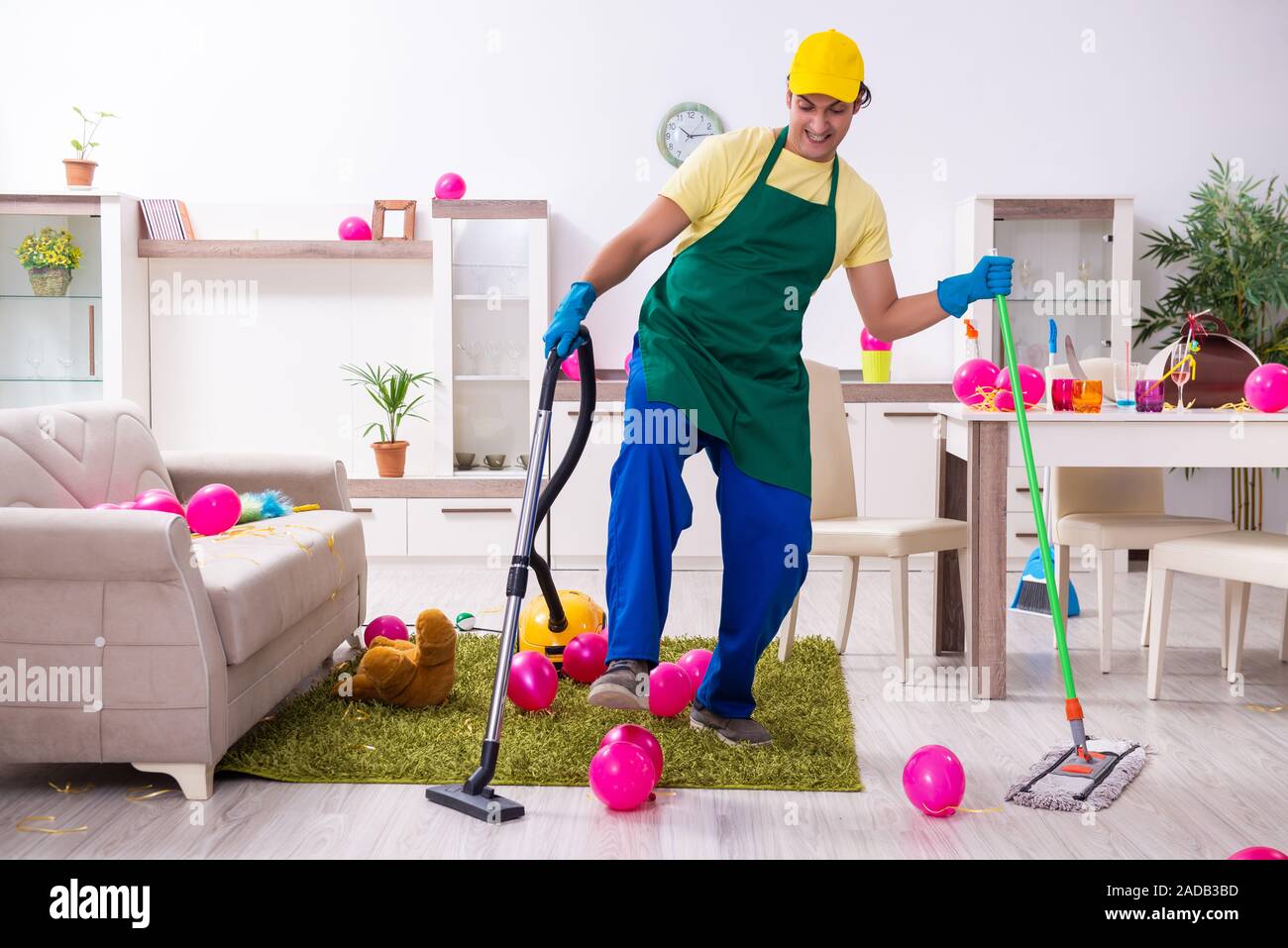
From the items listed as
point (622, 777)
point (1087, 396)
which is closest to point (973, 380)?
point (1087, 396)

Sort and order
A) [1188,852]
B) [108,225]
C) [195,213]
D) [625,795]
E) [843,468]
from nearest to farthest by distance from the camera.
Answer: [1188,852] < [625,795] < [843,468] < [108,225] < [195,213]

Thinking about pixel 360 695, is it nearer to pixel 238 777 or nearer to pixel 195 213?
pixel 238 777

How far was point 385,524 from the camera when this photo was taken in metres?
5.21

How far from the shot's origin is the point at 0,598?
229 centimetres

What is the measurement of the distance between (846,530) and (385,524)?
2493 millimetres

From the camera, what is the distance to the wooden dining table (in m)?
3.13

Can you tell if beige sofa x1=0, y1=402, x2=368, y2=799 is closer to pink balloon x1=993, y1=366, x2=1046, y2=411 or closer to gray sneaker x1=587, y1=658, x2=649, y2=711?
gray sneaker x1=587, y1=658, x2=649, y2=711

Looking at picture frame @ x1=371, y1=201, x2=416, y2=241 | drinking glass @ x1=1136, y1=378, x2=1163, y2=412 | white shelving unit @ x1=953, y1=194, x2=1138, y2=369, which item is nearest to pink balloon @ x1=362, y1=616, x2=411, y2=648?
drinking glass @ x1=1136, y1=378, x2=1163, y2=412

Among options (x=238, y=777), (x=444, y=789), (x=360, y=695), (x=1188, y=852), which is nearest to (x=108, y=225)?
(x=360, y=695)

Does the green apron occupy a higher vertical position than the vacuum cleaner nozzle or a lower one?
higher

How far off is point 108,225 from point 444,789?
380 cm

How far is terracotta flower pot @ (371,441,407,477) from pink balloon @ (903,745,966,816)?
345 cm

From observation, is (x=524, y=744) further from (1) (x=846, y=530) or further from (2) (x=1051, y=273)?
(2) (x=1051, y=273)

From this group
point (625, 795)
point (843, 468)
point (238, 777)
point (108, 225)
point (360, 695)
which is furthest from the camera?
point (108, 225)
